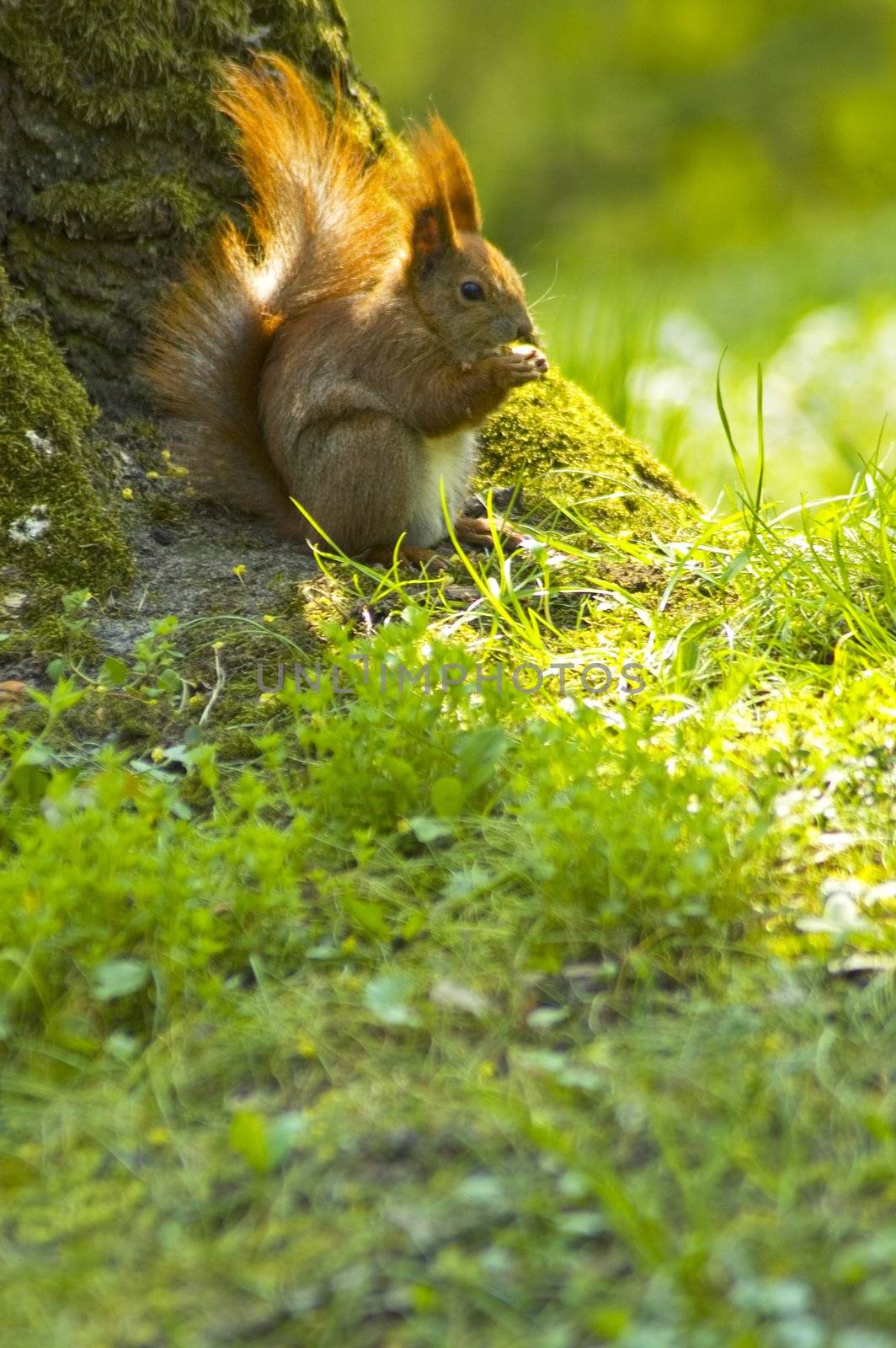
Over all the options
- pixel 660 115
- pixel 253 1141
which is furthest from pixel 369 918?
pixel 660 115

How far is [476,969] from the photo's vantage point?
1583 millimetres

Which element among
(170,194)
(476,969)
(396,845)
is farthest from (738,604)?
(170,194)

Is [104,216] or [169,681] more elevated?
[104,216]

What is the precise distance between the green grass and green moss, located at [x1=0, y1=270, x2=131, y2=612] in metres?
0.19

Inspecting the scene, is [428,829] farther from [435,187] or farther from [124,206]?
[124,206]

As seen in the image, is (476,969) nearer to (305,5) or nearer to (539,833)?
(539,833)

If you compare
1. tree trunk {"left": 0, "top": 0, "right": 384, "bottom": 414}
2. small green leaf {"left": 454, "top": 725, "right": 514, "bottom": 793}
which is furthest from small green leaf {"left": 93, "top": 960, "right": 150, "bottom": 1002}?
tree trunk {"left": 0, "top": 0, "right": 384, "bottom": 414}

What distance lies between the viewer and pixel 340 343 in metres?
2.64

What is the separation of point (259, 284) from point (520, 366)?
0.56 m

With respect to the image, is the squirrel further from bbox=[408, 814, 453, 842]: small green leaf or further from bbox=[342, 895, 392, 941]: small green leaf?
bbox=[342, 895, 392, 941]: small green leaf

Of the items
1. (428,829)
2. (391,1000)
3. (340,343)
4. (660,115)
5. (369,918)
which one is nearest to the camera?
(391,1000)

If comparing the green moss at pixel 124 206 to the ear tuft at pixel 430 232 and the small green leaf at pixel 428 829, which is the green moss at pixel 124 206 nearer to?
the ear tuft at pixel 430 232

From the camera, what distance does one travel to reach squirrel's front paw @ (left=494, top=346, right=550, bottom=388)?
2586mm

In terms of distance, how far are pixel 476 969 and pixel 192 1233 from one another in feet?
1.45
